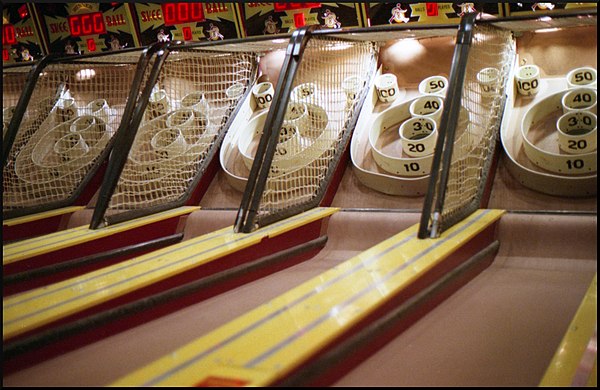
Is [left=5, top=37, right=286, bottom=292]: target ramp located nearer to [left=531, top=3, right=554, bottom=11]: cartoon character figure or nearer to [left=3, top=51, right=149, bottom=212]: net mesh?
[left=3, top=51, right=149, bottom=212]: net mesh

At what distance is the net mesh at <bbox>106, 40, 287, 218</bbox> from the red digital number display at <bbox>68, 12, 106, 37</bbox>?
1.52 metres

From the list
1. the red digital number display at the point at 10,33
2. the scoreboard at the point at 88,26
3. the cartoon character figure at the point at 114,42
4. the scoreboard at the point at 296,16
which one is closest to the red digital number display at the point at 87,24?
the scoreboard at the point at 88,26

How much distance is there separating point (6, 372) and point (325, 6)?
3.43 meters

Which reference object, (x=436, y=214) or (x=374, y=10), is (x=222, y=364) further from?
(x=374, y=10)

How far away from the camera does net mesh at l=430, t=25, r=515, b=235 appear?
2.88 meters

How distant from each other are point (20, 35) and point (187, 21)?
2337 mm

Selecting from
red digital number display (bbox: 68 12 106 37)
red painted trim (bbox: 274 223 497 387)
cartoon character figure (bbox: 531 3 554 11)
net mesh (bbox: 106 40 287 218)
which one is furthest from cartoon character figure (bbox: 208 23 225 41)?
red painted trim (bbox: 274 223 497 387)

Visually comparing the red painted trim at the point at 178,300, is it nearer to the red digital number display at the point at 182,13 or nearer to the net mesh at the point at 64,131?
the net mesh at the point at 64,131

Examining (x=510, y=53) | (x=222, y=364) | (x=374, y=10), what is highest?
(x=374, y=10)

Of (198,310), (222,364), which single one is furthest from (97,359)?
(222,364)

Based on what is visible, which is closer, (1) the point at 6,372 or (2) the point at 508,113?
(1) the point at 6,372

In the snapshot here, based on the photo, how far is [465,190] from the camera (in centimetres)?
305

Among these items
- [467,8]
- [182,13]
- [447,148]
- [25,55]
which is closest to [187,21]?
[182,13]

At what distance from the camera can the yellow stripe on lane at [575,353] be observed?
1.59 meters
